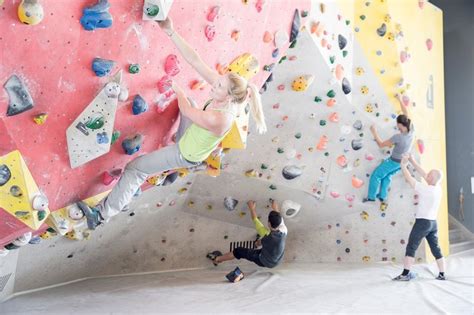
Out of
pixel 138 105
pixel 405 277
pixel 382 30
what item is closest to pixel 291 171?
pixel 405 277

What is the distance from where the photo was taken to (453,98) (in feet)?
24.7

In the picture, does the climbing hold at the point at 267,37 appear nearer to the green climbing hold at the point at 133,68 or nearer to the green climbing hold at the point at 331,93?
the green climbing hold at the point at 133,68

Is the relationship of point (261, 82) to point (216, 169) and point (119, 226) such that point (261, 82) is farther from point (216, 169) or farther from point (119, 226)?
point (119, 226)

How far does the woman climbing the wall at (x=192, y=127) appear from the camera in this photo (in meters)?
2.60

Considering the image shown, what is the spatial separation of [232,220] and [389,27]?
261cm

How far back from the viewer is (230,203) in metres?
5.46

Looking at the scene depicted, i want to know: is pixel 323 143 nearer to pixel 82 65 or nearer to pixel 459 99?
pixel 82 65

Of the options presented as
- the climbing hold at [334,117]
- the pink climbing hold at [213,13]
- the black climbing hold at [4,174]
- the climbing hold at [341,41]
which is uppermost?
the climbing hold at [341,41]

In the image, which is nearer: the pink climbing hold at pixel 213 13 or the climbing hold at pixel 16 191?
the climbing hold at pixel 16 191

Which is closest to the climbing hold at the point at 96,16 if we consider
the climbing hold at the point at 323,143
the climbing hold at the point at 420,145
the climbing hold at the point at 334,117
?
the climbing hold at the point at 334,117

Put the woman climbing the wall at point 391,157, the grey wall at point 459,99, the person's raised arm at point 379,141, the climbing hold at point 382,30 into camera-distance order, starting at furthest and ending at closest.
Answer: the grey wall at point 459,99, the person's raised arm at point 379,141, the woman climbing the wall at point 391,157, the climbing hold at point 382,30

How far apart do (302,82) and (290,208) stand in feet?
5.58

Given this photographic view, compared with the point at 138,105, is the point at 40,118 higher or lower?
lower

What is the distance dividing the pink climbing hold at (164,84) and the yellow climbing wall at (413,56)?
2.38 meters
